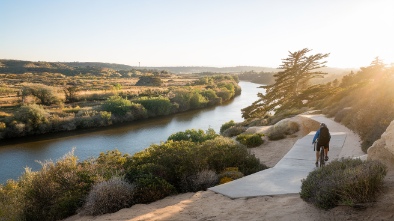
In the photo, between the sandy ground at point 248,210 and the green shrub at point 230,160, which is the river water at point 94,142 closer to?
the green shrub at point 230,160

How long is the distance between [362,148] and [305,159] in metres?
2.77

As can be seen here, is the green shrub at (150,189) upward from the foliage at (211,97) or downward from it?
upward

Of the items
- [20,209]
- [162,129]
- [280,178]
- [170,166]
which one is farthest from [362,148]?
[162,129]

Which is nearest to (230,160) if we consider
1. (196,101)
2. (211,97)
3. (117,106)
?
(117,106)

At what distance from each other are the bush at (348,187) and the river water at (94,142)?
21.8 m

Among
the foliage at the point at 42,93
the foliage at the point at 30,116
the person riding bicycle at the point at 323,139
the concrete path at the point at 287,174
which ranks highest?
the person riding bicycle at the point at 323,139

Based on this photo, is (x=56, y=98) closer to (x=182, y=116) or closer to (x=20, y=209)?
(x=182, y=116)

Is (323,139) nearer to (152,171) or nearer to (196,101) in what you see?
(152,171)

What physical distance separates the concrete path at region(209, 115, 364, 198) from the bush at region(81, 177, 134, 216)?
2431 millimetres

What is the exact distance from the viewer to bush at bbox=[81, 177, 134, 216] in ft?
27.3

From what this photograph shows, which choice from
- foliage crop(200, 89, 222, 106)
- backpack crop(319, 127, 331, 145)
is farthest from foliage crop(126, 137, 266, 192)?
foliage crop(200, 89, 222, 106)

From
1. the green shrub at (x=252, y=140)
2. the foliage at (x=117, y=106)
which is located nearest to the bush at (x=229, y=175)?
the green shrub at (x=252, y=140)

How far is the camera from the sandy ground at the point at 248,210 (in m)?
5.46

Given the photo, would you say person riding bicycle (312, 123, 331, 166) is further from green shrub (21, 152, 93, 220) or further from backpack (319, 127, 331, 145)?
green shrub (21, 152, 93, 220)
